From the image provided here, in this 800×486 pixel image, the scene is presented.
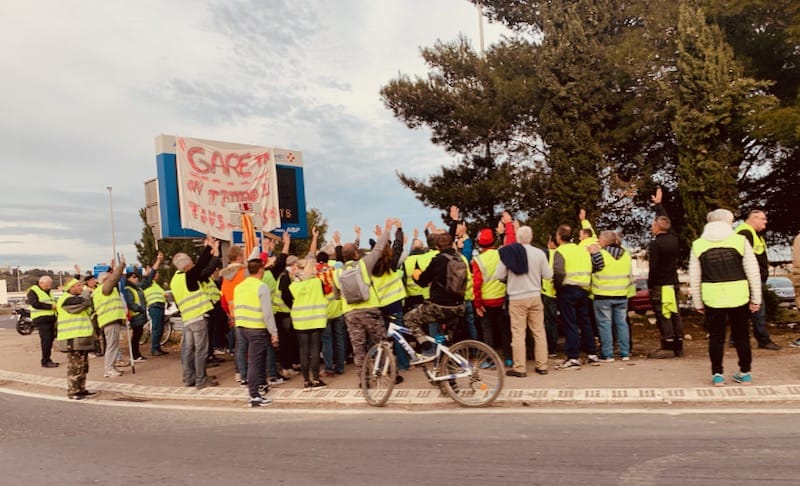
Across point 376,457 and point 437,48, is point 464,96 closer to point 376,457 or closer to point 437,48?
point 437,48

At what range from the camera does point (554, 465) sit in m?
4.86

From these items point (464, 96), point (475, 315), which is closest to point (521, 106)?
point (464, 96)

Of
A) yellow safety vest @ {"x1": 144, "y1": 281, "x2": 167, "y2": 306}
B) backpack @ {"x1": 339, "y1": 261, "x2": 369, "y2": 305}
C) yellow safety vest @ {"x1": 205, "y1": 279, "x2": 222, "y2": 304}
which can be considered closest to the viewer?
backpack @ {"x1": 339, "y1": 261, "x2": 369, "y2": 305}

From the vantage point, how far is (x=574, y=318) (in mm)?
8969

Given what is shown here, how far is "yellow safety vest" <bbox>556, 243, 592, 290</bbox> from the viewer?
8938 mm

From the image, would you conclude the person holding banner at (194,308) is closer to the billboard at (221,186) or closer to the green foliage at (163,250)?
the billboard at (221,186)

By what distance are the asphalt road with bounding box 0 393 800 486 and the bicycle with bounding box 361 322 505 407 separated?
1.08 feet

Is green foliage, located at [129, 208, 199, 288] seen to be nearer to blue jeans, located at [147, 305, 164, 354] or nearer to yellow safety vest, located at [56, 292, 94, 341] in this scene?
blue jeans, located at [147, 305, 164, 354]

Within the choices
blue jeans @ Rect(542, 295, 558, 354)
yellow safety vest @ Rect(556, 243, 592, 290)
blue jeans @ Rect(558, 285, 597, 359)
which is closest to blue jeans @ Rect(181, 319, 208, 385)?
blue jeans @ Rect(542, 295, 558, 354)

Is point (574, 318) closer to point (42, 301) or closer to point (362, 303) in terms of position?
point (362, 303)

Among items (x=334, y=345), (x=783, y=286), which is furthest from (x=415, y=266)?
(x=783, y=286)

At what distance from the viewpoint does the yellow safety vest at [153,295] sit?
14.1 m

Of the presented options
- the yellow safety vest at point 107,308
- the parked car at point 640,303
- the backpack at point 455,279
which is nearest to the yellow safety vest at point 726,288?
the backpack at point 455,279

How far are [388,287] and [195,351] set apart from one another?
3202mm
